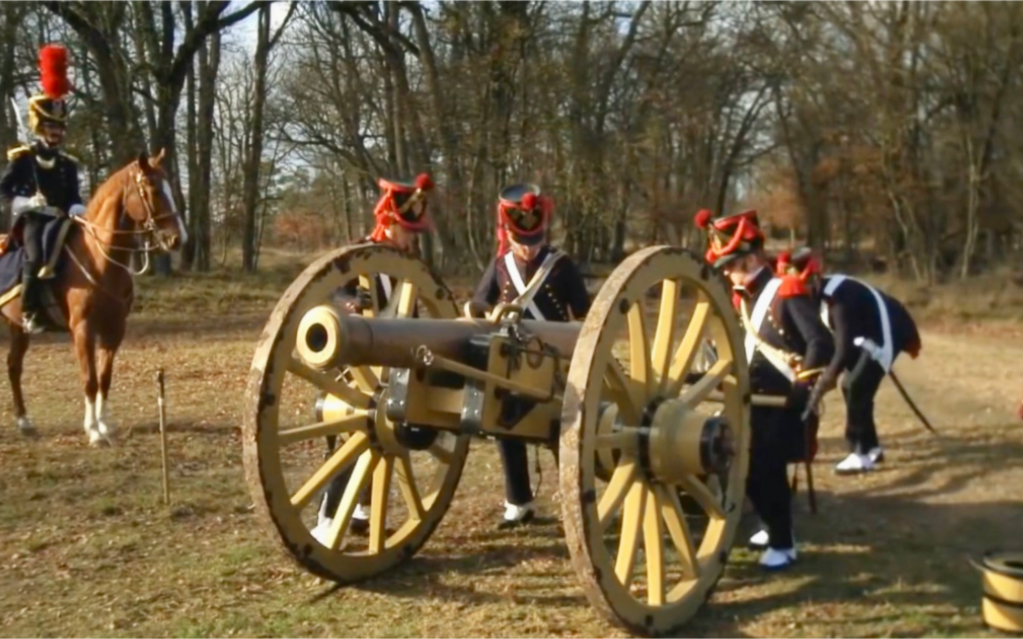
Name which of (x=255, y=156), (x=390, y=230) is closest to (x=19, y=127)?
(x=255, y=156)

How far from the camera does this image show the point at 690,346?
5.61 meters

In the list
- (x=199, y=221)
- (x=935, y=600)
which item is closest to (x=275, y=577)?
(x=935, y=600)

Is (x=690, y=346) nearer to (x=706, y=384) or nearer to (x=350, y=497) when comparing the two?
(x=706, y=384)

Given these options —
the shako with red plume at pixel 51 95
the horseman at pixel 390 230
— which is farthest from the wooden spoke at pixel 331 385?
the shako with red plume at pixel 51 95

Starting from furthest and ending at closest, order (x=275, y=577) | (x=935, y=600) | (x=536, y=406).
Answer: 1. (x=275, y=577)
2. (x=935, y=600)
3. (x=536, y=406)

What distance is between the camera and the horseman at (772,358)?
618 centimetres

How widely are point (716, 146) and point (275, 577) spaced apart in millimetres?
31988

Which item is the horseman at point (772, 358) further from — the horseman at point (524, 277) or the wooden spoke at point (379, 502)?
the wooden spoke at point (379, 502)

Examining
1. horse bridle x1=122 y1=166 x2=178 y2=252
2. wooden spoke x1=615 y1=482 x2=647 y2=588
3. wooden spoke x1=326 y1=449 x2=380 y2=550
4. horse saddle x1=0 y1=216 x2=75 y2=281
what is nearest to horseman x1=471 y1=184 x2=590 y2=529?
wooden spoke x1=326 y1=449 x2=380 y2=550

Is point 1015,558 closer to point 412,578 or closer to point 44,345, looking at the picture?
point 412,578

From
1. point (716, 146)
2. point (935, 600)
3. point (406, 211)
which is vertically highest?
point (716, 146)

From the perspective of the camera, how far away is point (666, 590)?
212 inches

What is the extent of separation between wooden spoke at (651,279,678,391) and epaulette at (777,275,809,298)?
1413 millimetres

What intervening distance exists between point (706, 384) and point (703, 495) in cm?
48
